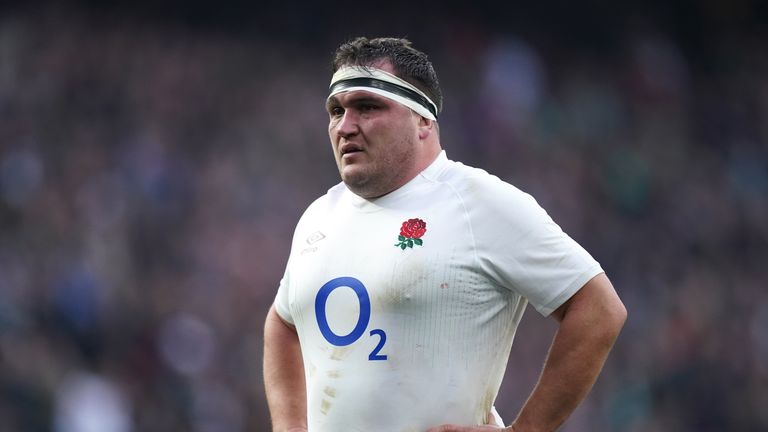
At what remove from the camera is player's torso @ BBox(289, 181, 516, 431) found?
3.45 meters

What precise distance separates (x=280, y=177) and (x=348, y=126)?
33.7ft

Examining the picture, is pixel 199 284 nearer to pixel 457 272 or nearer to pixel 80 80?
pixel 80 80

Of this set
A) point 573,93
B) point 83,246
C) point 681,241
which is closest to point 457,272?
point 83,246

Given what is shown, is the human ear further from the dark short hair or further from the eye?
the eye

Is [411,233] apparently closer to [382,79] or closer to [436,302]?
[436,302]

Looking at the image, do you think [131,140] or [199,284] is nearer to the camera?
[199,284]

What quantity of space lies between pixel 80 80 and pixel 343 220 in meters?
10.3

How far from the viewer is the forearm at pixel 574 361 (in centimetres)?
338

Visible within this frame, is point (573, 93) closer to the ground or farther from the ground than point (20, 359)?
farther from the ground

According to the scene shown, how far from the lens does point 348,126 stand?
12.2ft

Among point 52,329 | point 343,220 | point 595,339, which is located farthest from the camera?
point 52,329

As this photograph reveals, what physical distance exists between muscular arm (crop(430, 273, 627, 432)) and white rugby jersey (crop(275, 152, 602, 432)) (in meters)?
0.06

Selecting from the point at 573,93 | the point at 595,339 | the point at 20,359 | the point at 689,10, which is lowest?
the point at 20,359

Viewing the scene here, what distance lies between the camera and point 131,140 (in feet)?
42.4
